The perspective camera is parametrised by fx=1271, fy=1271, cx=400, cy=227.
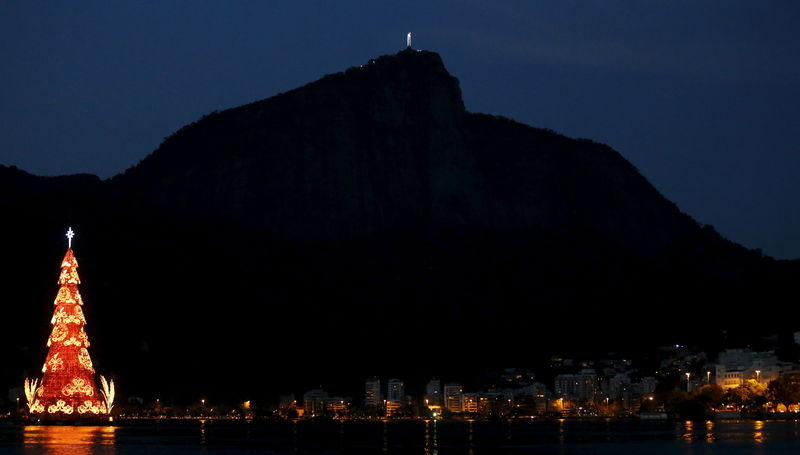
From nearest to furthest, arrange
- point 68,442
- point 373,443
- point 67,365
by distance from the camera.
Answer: point 68,442 < point 67,365 < point 373,443

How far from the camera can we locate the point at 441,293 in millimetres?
170000

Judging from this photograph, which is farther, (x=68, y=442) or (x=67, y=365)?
(x=67, y=365)

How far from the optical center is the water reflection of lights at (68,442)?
67.8 m

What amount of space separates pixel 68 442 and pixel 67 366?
18.5 ft

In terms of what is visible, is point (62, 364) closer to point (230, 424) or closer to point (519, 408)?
point (230, 424)

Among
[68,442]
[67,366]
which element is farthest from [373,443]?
[67,366]

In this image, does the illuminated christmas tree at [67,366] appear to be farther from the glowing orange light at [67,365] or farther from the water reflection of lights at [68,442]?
the water reflection of lights at [68,442]

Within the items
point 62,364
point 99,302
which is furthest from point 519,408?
point 62,364

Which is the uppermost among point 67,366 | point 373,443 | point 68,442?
point 67,366

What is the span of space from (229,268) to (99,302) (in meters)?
30.9

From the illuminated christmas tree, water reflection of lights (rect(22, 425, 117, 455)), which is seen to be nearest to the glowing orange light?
the illuminated christmas tree

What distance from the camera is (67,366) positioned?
262 feet

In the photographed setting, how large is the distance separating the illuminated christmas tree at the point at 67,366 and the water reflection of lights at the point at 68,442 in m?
1.82

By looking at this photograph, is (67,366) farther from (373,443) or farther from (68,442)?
(373,443)
